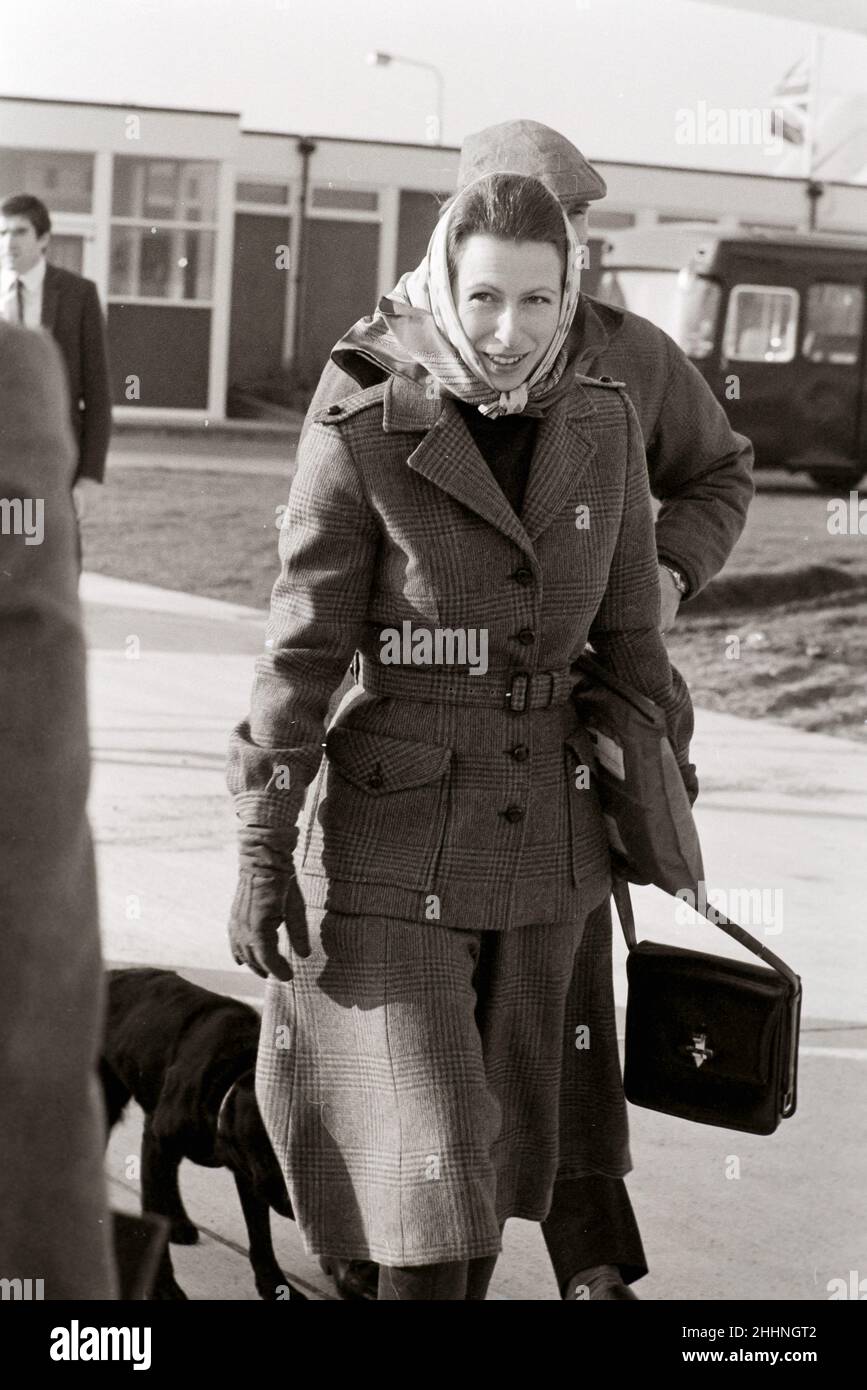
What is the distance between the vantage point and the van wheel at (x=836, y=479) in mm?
22625

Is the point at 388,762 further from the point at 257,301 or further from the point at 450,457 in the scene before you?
the point at 257,301

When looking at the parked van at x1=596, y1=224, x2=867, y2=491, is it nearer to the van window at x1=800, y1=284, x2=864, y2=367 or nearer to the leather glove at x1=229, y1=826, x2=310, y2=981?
the van window at x1=800, y1=284, x2=864, y2=367

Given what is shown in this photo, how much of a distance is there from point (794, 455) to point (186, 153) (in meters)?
12.0

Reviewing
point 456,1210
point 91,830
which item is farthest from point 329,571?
point 91,830

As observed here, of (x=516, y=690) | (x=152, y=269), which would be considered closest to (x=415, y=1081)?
(x=516, y=690)

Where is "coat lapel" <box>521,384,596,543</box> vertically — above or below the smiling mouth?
below

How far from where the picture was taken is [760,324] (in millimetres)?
23125

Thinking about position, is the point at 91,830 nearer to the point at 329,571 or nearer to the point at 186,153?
the point at 329,571

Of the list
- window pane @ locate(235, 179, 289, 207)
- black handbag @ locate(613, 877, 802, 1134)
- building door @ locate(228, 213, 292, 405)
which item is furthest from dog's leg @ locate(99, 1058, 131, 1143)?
window pane @ locate(235, 179, 289, 207)

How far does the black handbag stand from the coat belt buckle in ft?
1.36

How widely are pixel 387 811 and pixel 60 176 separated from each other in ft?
93.3

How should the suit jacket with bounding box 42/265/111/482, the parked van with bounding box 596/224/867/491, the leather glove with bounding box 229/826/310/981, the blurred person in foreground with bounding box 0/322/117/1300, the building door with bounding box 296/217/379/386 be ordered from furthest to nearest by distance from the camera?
the building door with bounding box 296/217/379/386, the parked van with bounding box 596/224/867/491, the suit jacket with bounding box 42/265/111/482, the leather glove with bounding box 229/826/310/981, the blurred person in foreground with bounding box 0/322/117/1300

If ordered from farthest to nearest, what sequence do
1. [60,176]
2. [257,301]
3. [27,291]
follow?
[257,301] → [60,176] → [27,291]

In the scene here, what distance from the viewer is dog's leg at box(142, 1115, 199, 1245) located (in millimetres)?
3461
